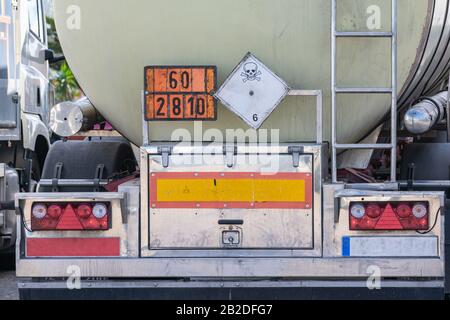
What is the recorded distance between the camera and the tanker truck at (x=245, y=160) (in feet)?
14.7

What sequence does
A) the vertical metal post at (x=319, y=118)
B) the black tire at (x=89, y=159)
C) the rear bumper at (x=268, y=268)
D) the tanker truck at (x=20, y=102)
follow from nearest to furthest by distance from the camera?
the rear bumper at (x=268, y=268)
the vertical metal post at (x=319, y=118)
the black tire at (x=89, y=159)
the tanker truck at (x=20, y=102)

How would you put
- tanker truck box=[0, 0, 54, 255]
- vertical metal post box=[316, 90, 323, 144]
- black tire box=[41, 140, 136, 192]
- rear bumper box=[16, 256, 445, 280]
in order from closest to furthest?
rear bumper box=[16, 256, 445, 280], vertical metal post box=[316, 90, 323, 144], black tire box=[41, 140, 136, 192], tanker truck box=[0, 0, 54, 255]

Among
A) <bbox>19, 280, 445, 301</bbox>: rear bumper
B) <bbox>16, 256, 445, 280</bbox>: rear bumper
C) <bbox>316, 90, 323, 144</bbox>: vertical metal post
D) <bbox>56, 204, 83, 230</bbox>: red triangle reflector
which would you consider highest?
<bbox>316, 90, 323, 144</bbox>: vertical metal post

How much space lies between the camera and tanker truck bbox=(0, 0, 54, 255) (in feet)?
25.2

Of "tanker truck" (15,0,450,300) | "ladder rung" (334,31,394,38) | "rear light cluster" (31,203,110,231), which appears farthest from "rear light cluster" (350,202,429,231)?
"rear light cluster" (31,203,110,231)

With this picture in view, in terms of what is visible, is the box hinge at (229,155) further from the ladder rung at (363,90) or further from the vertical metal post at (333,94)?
the ladder rung at (363,90)

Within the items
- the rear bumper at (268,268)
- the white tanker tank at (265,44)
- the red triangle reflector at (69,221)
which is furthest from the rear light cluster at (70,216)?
the white tanker tank at (265,44)

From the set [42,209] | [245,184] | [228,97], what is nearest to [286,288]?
[245,184]

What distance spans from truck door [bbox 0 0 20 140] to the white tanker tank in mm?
3082

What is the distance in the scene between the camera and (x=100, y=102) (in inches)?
197

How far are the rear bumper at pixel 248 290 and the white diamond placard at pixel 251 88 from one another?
858mm

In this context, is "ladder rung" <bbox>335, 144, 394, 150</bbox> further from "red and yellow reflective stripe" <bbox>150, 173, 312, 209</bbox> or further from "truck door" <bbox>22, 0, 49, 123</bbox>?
"truck door" <bbox>22, 0, 49, 123</bbox>

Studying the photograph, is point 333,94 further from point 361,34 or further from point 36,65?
point 36,65

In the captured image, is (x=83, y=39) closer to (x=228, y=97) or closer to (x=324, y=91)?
(x=228, y=97)
